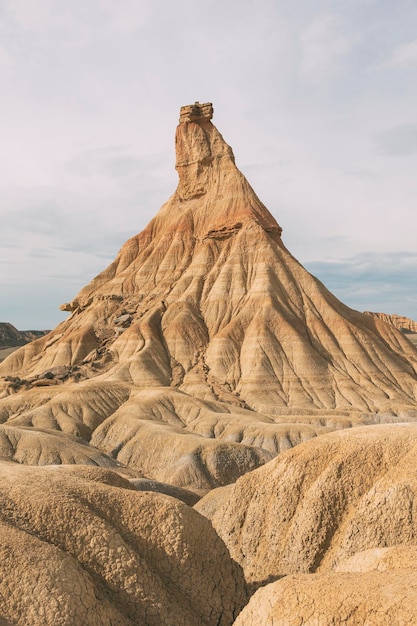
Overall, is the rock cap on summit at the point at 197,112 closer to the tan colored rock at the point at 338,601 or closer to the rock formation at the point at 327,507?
the rock formation at the point at 327,507

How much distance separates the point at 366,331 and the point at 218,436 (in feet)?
134

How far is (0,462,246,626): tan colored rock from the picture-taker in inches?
589

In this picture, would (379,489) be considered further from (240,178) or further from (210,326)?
(240,178)

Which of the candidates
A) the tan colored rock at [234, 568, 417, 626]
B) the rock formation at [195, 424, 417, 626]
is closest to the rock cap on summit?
the rock formation at [195, 424, 417, 626]

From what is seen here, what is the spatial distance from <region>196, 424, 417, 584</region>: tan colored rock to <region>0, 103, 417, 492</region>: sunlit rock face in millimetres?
26045

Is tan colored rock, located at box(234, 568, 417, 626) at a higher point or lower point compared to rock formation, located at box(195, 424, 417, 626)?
higher

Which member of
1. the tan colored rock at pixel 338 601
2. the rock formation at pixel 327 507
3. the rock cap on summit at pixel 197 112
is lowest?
the rock formation at pixel 327 507

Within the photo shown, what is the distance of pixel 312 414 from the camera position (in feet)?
247

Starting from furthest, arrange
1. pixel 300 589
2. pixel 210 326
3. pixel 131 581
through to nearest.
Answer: pixel 210 326
pixel 131 581
pixel 300 589

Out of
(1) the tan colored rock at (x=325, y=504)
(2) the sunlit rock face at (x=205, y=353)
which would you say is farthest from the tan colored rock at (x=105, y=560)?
(2) the sunlit rock face at (x=205, y=353)

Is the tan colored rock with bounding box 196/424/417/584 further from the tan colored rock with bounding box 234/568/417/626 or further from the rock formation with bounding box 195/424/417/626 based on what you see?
the tan colored rock with bounding box 234/568/417/626

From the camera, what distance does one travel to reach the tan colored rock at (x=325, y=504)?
815 inches

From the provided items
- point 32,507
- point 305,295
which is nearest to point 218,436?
point 305,295

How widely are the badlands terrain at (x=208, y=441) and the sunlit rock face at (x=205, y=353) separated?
286 millimetres
